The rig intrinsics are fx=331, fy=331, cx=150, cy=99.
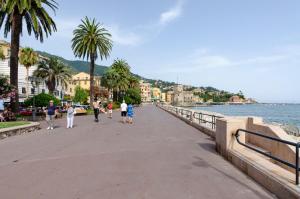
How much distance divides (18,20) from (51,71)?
138 feet

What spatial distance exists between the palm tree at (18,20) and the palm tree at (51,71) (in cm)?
3845

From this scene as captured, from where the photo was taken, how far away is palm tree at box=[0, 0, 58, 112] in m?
26.7

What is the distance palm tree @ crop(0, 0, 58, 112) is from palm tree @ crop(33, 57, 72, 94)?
126 feet

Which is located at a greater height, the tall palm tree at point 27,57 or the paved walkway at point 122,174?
the tall palm tree at point 27,57

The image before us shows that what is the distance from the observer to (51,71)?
68750 millimetres

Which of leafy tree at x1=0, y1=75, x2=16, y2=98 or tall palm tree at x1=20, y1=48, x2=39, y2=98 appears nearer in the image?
leafy tree at x1=0, y1=75, x2=16, y2=98

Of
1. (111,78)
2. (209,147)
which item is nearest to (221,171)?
(209,147)

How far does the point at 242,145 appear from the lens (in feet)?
30.2

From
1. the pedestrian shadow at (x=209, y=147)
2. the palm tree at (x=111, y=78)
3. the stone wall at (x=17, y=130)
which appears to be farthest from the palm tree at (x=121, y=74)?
the pedestrian shadow at (x=209, y=147)

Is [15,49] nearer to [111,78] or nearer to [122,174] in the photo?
[122,174]

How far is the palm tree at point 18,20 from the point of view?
2670 centimetres

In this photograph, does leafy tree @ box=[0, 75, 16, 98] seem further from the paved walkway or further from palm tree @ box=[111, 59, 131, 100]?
palm tree @ box=[111, 59, 131, 100]

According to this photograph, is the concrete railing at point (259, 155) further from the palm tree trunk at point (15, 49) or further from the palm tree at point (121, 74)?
the palm tree at point (121, 74)

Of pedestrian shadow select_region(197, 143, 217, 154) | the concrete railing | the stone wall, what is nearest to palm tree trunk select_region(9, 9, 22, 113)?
the stone wall
